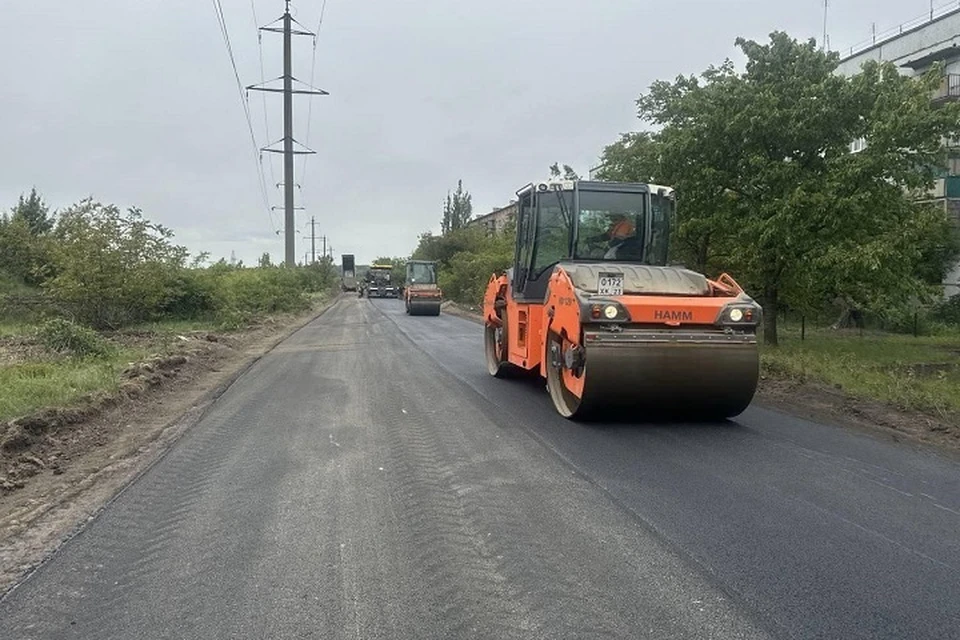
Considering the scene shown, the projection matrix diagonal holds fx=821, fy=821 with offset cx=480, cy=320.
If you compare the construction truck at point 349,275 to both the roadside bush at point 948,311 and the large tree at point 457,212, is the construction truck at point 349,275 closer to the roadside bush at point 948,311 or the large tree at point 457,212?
the large tree at point 457,212

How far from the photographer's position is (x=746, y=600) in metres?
4.10

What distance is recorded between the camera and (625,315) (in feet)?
26.9

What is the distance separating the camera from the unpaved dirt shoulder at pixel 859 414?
8.38 metres

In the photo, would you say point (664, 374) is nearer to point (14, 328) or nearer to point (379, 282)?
point (14, 328)

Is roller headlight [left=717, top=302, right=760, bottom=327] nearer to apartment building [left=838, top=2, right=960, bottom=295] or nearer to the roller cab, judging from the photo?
apartment building [left=838, top=2, right=960, bottom=295]

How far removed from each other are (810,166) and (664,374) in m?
11.7

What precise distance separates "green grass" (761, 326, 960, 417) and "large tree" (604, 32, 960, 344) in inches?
73.3

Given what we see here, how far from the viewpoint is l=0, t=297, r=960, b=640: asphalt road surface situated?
3920 mm

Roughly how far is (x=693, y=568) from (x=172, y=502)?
3669 mm

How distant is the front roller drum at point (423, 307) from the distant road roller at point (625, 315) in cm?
2720

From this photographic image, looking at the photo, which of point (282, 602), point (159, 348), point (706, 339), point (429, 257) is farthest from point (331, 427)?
point (429, 257)

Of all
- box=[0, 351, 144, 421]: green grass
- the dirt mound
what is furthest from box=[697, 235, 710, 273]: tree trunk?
the dirt mound

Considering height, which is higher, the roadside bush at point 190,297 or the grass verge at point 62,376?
the roadside bush at point 190,297

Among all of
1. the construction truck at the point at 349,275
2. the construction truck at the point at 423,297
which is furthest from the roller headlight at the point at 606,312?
the construction truck at the point at 349,275
